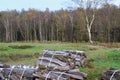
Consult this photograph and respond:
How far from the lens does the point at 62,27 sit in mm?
55625

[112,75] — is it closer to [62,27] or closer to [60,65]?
[60,65]

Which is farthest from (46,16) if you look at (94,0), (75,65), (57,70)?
(57,70)

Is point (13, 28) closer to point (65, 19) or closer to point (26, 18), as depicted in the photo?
point (26, 18)

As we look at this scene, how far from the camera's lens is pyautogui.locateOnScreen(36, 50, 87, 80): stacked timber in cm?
792

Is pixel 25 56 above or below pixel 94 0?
below

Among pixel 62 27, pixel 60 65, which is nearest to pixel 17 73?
pixel 60 65

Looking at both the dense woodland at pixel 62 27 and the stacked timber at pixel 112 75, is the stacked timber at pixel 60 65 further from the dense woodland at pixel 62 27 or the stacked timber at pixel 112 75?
the dense woodland at pixel 62 27

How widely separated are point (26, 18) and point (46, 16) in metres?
4.20

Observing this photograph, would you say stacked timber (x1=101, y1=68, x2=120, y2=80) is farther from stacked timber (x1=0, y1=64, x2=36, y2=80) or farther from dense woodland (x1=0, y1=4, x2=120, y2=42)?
dense woodland (x1=0, y1=4, x2=120, y2=42)

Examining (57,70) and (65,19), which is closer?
(57,70)

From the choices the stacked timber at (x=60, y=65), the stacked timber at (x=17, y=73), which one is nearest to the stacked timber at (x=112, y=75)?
the stacked timber at (x=60, y=65)

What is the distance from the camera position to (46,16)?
61125 millimetres

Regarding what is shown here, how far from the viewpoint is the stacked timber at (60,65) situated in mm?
7920

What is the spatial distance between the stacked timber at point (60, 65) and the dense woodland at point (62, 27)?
3386 cm
